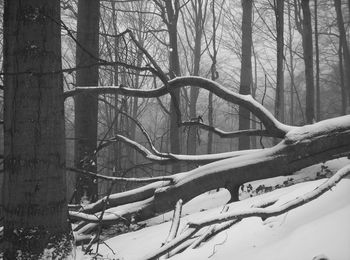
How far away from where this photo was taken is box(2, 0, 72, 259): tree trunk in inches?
80.0

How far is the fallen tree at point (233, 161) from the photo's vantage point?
3.47 meters

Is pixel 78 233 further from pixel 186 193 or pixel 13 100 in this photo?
pixel 13 100

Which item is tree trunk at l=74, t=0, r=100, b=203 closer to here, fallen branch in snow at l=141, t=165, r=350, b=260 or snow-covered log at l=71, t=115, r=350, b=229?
snow-covered log at l=71, t=115, r=350, b=229

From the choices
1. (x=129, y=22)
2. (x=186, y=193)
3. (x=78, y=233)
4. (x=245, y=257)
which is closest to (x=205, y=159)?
(x=186, y=193)

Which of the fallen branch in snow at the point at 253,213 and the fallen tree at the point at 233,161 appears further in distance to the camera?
the fallen tree at the point at 233,161

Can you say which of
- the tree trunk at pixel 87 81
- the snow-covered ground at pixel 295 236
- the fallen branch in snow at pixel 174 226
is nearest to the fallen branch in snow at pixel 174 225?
the fallen branch in snow at pixel 174 226

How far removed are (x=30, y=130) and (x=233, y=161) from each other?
7.57 ft

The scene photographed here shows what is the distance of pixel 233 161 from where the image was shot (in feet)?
12.5

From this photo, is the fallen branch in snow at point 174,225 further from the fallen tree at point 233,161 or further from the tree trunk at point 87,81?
the tree trunk at point 87,81

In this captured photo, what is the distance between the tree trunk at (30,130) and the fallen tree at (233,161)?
3.65ft

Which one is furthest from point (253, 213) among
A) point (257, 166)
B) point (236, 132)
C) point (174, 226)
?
point (236, 132)

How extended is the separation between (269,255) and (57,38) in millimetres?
1710

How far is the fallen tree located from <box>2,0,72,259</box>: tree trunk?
1114 millimetres

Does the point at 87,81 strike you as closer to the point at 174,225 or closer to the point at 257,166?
the point at 257,166
